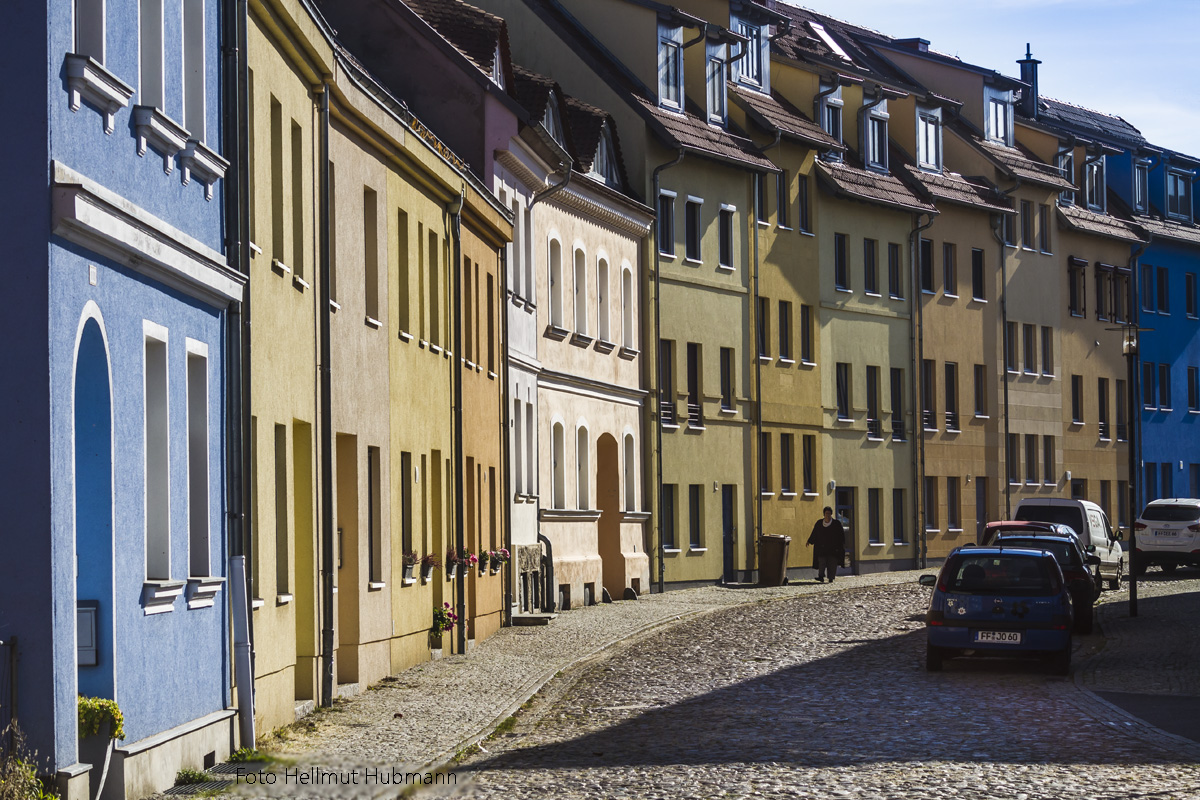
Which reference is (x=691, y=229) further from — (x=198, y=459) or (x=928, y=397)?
(x=198, y=459)

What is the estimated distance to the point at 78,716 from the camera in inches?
441

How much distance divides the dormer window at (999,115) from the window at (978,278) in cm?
498

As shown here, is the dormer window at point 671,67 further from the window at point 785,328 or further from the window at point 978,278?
the window at point 978,278

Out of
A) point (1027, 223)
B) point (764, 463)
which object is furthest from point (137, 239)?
point (1027, 223)

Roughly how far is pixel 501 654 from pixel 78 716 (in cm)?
1399

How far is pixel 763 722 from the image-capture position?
1712 cm

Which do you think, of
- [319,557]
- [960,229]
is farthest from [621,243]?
[319,557]

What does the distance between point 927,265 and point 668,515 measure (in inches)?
598

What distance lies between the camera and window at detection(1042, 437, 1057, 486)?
60.6 metres

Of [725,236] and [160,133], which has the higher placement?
[725,236]

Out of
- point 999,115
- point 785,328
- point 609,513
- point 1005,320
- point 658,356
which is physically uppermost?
point 999,115

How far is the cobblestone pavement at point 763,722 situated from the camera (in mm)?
12977

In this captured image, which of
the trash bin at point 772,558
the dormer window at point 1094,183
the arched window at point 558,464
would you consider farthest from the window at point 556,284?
the dormer window at point 1094,183

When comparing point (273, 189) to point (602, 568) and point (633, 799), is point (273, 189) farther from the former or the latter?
point (602, 568)
